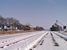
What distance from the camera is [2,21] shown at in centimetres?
17412

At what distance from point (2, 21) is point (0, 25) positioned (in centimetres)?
995

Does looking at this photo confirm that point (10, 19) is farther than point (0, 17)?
Yes

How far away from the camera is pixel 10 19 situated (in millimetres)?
185875

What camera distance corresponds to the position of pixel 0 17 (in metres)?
170

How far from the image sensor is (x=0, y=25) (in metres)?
165

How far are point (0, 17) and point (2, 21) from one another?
5418 mm

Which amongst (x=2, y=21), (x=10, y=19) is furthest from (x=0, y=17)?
(x=10, y=19)

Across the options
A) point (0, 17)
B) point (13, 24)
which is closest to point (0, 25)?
point (0, 17)

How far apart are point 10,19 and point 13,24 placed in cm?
538

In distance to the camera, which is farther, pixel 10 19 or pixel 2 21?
pixel 10 19

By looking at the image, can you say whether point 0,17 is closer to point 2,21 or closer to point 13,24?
point 2,21

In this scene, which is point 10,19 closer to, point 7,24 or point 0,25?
point 7,24

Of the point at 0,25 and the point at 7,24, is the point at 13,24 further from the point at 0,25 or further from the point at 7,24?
the point at 0,25

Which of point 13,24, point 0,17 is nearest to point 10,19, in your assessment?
point 13,24
